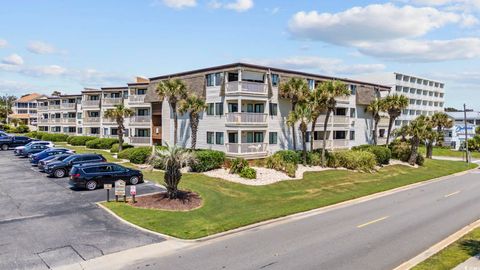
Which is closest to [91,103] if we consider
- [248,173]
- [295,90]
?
[295,90]

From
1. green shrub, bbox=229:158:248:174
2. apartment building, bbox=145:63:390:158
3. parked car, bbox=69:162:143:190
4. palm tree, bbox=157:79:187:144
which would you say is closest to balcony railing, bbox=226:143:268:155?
apartment building, bbox=145:63:390:158

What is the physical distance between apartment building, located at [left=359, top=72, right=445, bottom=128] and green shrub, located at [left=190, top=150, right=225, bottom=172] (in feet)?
219

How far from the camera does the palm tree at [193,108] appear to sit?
3738cm

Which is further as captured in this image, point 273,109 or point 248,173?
point 273,109

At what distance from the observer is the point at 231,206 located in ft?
79.6

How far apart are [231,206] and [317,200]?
6960 millimetres

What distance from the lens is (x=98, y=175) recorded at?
2719 centimetres

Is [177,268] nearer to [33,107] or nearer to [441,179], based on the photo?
[441,179]

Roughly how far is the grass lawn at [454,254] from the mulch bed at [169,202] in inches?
533

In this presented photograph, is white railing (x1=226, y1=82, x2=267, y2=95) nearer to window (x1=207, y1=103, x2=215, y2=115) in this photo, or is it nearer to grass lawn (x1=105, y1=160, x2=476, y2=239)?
window (x1=207, y1=103, x2=215, y2=115)

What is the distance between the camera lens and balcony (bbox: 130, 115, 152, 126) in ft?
160

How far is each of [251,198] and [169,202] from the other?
20.7 ft

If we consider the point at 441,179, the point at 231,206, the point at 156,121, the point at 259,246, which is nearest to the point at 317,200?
the point at 231,206

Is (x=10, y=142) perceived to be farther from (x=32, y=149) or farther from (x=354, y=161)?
(x=354, y=161)
